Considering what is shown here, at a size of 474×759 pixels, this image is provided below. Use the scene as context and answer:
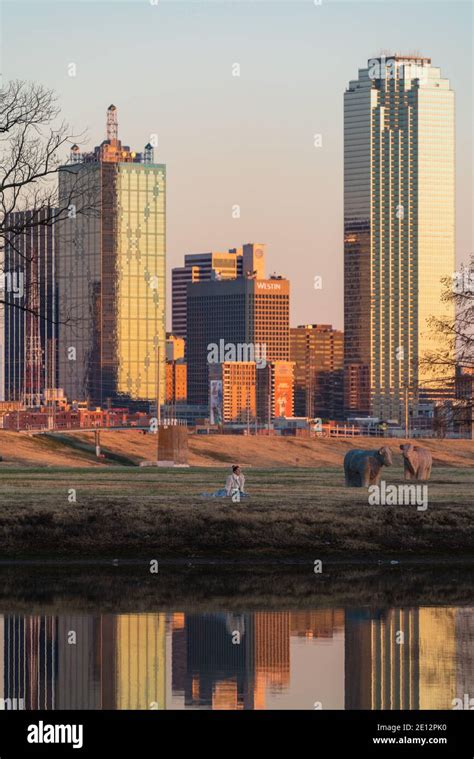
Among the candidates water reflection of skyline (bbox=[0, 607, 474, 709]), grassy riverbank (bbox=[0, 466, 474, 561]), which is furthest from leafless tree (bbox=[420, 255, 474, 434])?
water reflection of skyline (bbox=[0, 607, 474, 709])

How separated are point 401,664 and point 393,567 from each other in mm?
13190

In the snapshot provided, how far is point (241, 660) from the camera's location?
76.4 feet

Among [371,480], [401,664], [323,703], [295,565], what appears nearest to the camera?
[323,703]

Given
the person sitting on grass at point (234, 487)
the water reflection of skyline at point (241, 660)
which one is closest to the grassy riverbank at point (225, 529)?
the person sitting on grass at point (234, 487)

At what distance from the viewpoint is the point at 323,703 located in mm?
19922

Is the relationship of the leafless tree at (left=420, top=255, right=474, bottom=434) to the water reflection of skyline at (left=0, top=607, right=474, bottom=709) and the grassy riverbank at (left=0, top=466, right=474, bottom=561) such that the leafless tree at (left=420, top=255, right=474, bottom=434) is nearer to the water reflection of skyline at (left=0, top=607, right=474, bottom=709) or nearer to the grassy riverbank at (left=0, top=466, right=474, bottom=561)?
the grassy riverbank at (left=0, top=466, right=474, bottom=561)

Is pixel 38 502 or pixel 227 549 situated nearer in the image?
pixel 227 549

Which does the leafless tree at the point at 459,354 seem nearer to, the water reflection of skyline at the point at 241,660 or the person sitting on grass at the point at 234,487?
the person sitting on grass at the point at 234,487

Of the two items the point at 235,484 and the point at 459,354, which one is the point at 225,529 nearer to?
→ the point at 235,484

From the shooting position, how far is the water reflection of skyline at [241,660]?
799 inches

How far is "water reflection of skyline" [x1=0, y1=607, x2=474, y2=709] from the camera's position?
2030 cm
